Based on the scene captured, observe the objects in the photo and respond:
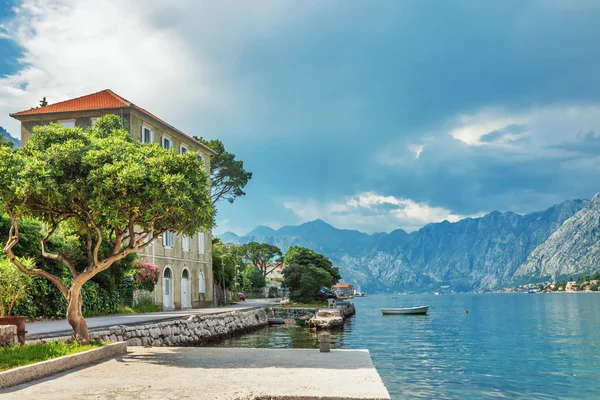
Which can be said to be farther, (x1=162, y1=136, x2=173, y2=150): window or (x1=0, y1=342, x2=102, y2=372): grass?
(x1=162, y1=136, x2=173, y2=150): window

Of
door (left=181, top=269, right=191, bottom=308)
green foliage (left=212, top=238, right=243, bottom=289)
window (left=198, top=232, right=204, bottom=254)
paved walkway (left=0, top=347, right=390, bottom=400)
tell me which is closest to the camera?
paved walkway (left=0, top=347, right=390, bottom=400)

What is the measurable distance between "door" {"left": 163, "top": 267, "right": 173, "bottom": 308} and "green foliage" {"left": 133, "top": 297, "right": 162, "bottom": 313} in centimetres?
250

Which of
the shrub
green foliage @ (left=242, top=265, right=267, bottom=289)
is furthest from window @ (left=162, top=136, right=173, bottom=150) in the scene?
green foliage @ (left=242, top=265, right=267, bottom=289)

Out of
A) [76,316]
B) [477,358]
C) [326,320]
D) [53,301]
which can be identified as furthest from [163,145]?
[76,316]

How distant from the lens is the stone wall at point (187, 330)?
81.2 ft

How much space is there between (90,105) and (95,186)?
2881cm

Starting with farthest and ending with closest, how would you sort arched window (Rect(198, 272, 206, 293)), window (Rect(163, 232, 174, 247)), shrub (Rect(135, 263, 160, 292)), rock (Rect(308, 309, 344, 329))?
arched window (Rect(198, 272, 206, 293)) → rock (Rect(308, 309, 344, 329)) → window (Rect(163, 232, 174, 247)) → shrub (Rect(135, 263, 160, 292))

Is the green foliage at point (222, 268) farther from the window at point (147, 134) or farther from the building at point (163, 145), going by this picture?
the window at point (147, 134)

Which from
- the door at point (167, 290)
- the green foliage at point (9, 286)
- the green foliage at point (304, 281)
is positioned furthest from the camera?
the green foliage at point (304, 281)

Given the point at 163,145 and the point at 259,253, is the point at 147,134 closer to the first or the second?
the point at 163,145

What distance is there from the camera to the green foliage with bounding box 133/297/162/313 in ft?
134

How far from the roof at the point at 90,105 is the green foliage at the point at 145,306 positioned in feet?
44.3

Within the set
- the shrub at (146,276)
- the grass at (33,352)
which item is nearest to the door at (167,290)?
the shrub at (146,276)

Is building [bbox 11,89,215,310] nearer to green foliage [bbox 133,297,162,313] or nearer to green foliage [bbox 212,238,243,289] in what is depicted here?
green foliage [bbox 133,297,162,313]
